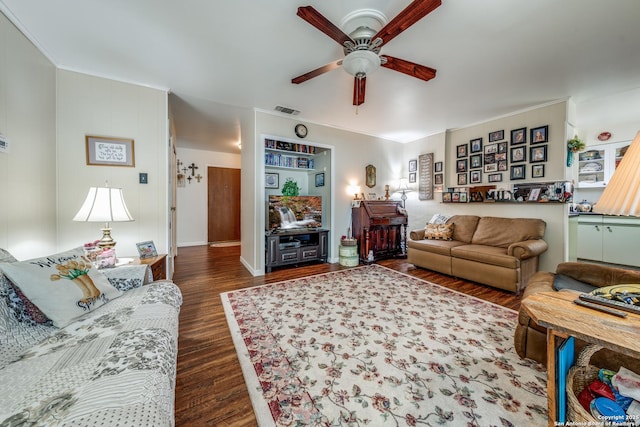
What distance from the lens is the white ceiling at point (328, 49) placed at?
167 cm

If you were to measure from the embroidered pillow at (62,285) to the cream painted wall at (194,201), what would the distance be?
4544 millimetres

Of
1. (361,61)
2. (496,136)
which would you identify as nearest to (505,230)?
(496,136)

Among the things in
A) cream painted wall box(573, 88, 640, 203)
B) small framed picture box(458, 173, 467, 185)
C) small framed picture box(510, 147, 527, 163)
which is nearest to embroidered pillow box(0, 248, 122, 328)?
small framed picture box(458, 173, 467, 185)

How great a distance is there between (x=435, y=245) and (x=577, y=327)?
278 cm

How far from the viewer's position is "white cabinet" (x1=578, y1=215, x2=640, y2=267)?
11.7 ft

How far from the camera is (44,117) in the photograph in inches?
84.6

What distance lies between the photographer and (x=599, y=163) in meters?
4.13

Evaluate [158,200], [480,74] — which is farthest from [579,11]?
[158,200]

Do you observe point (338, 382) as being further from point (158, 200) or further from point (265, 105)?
point (265, 105)

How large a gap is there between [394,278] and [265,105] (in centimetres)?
309

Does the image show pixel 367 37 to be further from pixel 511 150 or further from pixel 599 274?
pixel 511 150

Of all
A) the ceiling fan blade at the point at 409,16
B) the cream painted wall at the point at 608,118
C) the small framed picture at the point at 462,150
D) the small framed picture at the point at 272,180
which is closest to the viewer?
the ceiling fan blade at the point at 409,16

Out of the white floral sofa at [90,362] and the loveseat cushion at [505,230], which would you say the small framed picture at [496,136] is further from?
the white floral sofa at [90,362]

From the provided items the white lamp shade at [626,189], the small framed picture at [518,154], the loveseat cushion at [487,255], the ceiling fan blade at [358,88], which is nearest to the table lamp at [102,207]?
the ceiling fan blade at [358,88]
